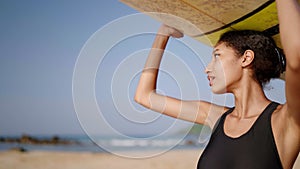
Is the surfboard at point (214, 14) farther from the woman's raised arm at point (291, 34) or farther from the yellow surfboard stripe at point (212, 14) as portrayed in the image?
the woman's raised arm at point (291, 34)

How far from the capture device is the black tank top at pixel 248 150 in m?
1.19

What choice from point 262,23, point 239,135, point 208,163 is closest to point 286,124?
point 239,135

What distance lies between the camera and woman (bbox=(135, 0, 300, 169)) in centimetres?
108

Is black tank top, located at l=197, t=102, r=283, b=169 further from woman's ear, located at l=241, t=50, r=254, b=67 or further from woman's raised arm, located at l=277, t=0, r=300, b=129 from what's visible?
woman's raised arm, located at l=277, t=0, r=300, b=129

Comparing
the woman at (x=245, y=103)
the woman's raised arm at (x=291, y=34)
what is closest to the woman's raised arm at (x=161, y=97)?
the woman at (x=245, y=103)

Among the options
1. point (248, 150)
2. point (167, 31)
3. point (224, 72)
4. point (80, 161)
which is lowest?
point (80, 161)

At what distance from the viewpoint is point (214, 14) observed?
5.27ft

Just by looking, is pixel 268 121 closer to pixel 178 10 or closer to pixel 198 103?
pixel 198 103

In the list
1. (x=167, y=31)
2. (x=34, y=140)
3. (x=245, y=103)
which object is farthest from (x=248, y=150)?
(x=34, y=140)

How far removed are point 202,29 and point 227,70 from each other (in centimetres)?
48

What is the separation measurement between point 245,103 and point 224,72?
0.15 m

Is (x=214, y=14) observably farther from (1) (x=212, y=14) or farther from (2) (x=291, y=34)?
(2) (x=291, y=34)

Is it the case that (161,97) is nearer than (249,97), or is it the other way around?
(249,97)

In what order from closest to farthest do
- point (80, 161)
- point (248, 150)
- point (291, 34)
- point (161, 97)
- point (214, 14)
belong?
1. point (291, 34)
2. point (248, 150)
3. point (214, 14)
4. point (161, 97)
5. point (80, 161)
